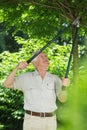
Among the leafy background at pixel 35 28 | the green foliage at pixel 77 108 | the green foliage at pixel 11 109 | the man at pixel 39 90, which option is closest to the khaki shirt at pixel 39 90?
the man at pixel 39 90

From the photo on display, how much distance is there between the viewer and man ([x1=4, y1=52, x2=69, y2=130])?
4.25 metres

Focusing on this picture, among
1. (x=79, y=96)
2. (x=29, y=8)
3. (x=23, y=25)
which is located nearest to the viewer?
(x=79, y=96)

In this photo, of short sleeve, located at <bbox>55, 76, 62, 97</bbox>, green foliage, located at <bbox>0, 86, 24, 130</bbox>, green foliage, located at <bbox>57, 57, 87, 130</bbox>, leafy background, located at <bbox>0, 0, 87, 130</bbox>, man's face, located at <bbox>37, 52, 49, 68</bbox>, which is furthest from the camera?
green foliage, located at <bbox>0, 86, 24, 130</bbox>

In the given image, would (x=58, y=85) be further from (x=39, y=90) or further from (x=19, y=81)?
(x=19, y=81)

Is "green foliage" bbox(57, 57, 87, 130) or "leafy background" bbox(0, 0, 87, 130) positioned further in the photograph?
"leafy background" bbox(0, 0, 87, 130)

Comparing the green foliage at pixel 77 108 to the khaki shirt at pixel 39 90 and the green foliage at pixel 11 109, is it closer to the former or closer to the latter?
the khaki shirt at pixel 39 90

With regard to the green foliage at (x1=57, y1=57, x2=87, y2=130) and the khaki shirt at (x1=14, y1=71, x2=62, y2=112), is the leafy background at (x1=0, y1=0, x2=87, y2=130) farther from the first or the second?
the green foliage at (x1=57, y1=57, x2=87, y2=130)

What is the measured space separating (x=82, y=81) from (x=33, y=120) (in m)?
3.41

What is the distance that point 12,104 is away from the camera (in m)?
9.21

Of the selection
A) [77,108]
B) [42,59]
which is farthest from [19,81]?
[77,108]

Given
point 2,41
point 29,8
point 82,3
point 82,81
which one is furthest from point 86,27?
point 2,41

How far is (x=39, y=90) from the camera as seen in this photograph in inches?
168

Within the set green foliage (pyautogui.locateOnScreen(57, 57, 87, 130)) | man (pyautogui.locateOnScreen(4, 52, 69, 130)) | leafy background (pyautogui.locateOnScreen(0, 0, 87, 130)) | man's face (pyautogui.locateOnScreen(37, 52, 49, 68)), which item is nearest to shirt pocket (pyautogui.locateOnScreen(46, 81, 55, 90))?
man (pyautogui.locateOnScreen(4, 52, 69, 130))

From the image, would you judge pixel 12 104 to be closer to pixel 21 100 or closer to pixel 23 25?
pixel 21 100
